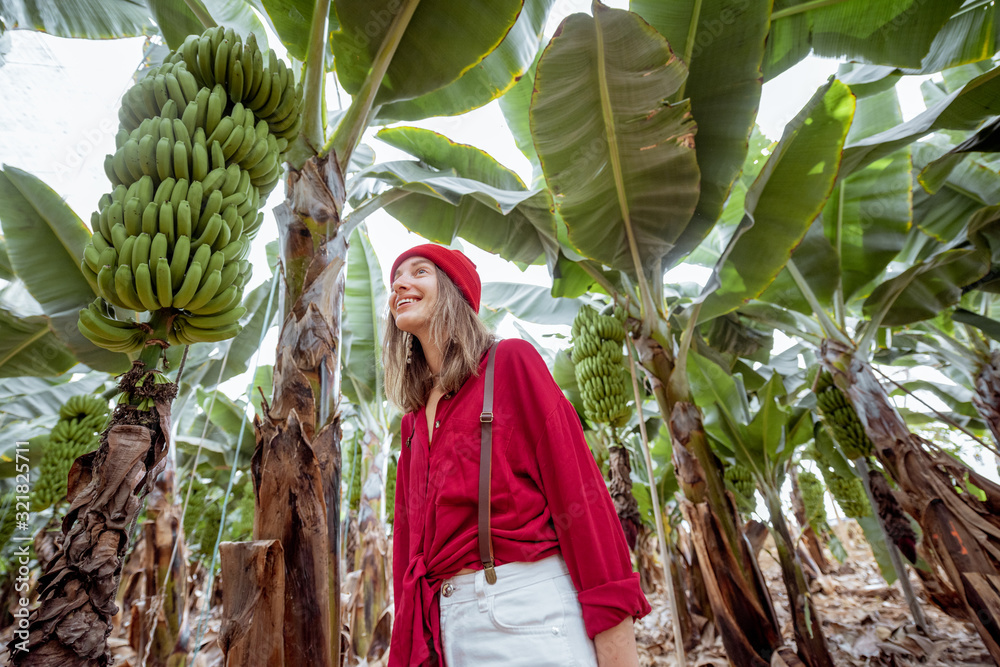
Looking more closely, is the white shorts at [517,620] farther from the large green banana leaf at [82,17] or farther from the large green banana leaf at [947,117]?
the large green banana leaf at [82,17]

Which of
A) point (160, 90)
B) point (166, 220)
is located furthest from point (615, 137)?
point (166, 220)

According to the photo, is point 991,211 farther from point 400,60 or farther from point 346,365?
point 346,365

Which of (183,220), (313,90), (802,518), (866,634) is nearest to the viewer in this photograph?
(183,220)

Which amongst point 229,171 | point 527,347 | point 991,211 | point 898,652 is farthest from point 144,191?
point 898,652

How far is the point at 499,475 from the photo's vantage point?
38.1 inches

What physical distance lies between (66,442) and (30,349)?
1.05m

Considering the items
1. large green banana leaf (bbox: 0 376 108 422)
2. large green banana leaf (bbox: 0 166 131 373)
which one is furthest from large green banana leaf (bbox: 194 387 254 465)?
large green banana leaf (bbox: 0 166 131 373)

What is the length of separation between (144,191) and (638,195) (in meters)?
2.18

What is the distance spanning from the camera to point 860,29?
8.02 ft

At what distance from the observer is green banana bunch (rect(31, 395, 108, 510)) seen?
351 cm

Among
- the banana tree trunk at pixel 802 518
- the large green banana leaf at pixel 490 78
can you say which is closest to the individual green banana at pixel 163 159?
the large green banana leaf at pixel 490 78

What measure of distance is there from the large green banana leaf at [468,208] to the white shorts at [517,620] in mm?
2202

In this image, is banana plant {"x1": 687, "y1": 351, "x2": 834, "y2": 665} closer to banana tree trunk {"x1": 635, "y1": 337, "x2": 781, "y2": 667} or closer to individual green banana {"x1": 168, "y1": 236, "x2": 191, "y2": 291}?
banana tree trunk {"x1": 635, "y1": 337, "x2": 781, "y2": 667}

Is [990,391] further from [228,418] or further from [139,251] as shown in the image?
[228,418]
